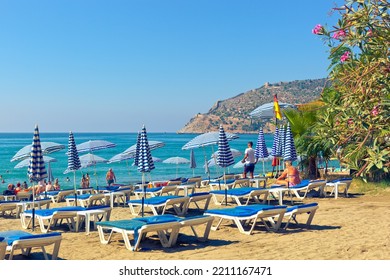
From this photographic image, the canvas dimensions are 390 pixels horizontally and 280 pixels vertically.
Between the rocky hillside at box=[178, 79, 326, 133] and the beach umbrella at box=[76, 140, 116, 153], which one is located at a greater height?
the rocky hillside at box=[178, 79, 326, 133]

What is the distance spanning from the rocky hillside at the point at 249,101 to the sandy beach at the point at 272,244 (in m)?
119

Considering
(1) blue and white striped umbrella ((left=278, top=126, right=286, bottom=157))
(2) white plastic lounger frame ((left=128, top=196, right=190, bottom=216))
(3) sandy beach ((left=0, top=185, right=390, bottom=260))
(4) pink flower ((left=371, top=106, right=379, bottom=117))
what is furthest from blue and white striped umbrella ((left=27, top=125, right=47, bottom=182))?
(1) blue and white striped umbrella ((left=278, top=126, right=286, bottom=157))

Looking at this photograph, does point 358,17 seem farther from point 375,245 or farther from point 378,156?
point 375,245

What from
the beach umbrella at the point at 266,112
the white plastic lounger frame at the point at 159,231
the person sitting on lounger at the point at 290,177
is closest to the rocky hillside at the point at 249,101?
the beach umbrella at the point at 266,112

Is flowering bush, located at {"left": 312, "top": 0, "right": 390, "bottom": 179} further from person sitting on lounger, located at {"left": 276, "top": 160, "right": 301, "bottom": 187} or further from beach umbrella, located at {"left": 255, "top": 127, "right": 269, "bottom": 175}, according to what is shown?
beach umbrella, located at {"left": 255, "top": 127, "right": 269, "bottom": 175}

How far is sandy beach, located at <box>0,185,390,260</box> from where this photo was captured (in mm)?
6934

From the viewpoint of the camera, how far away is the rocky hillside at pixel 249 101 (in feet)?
439

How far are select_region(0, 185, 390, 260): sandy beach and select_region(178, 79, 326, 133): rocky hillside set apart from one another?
119180mm

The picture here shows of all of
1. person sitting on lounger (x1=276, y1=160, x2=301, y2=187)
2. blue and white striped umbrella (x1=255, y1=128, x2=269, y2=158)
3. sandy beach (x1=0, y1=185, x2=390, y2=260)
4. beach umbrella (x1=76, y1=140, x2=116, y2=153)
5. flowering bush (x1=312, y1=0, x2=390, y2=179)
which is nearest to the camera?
flowering bush (x1=312, y1=0, x2=390, y2=179)

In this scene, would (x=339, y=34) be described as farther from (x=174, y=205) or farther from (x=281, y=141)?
(x=281, y=141)

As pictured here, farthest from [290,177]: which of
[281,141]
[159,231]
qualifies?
[159,231]

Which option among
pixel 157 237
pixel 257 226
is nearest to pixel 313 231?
pixel 257 226

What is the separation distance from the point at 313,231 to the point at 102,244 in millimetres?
3519
